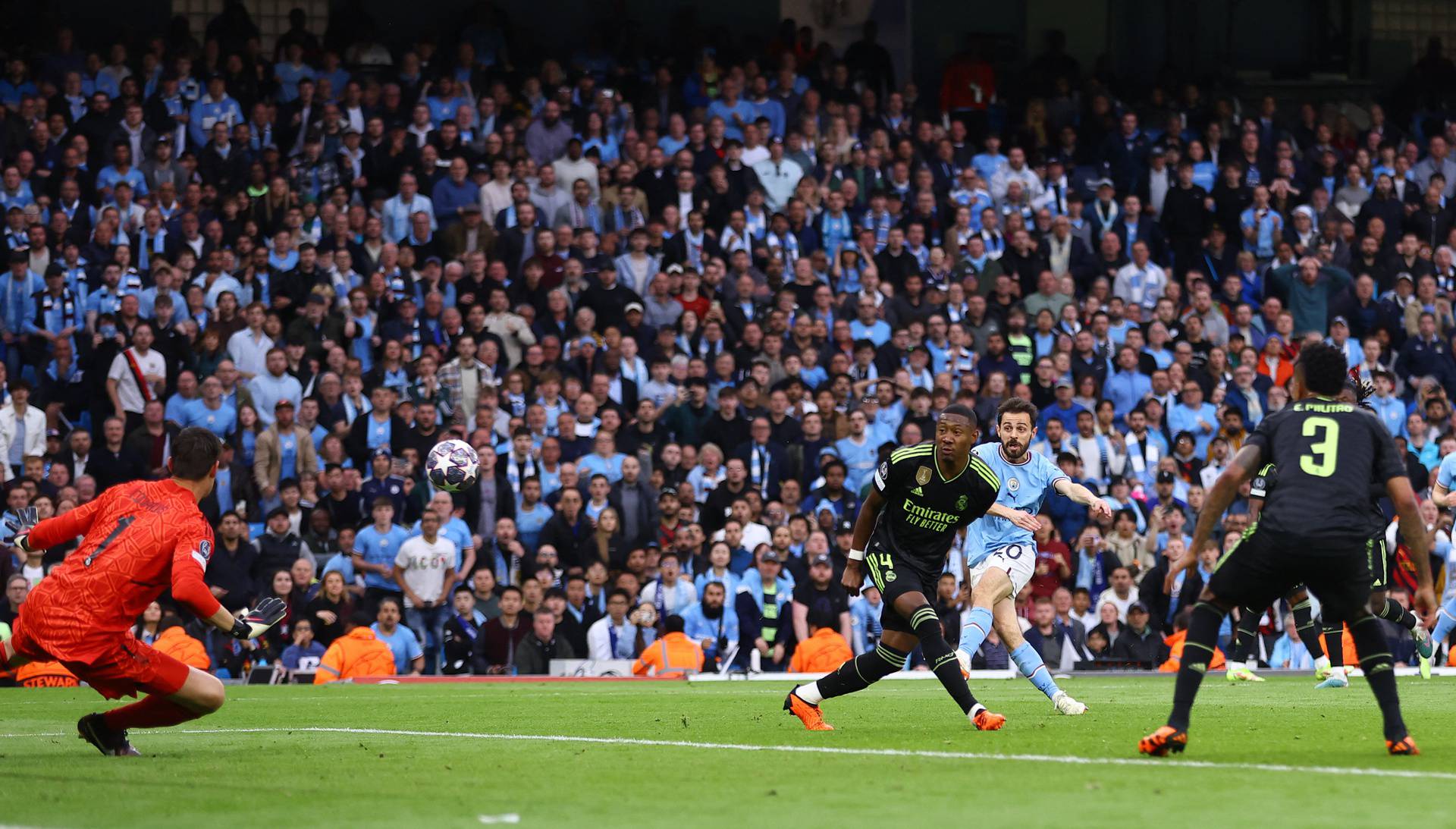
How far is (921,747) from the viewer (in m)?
9.60

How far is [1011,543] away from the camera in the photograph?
44.5ft

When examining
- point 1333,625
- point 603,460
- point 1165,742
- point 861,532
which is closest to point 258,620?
point 861,532

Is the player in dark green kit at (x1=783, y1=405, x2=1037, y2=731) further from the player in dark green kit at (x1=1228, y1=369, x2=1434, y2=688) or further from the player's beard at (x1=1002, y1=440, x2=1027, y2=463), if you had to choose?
the player in dark green kit at (x1=1228, y1=369, x2=1434, y2=688)

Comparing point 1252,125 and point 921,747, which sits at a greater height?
point 1252,125

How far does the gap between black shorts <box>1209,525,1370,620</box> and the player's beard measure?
13.2 feet

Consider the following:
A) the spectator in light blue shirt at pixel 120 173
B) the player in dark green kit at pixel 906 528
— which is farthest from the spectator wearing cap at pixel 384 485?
the player in dark green kit at pixel 906 528

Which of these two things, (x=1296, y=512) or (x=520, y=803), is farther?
(x=1296, y=512)

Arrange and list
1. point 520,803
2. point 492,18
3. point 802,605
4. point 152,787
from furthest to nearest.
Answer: point 492,18
point 802,605
point 152,787
point 520,803

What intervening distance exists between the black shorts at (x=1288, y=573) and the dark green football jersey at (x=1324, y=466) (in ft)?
0.23

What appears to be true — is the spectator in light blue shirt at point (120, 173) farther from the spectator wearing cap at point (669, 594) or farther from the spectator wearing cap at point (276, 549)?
the spectator wearing cap at point (669, 594)

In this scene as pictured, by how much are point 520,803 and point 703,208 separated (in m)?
18.2

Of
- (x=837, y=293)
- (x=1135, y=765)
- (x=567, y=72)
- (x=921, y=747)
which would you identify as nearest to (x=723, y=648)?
(x=837, y=293)

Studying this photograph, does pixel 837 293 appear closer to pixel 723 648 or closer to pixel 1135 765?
pixel 723 648

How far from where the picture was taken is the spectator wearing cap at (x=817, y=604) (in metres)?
21.5
